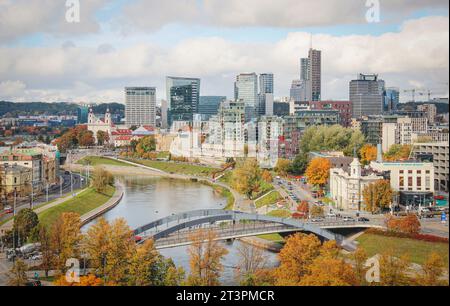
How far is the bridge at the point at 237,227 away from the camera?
363 inches

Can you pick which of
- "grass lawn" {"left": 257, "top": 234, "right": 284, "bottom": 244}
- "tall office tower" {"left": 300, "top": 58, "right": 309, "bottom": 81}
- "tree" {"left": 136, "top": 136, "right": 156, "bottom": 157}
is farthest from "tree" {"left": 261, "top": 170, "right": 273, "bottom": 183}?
"tall office tower" {"left": 300, "top": 58, "right": 309, "bottom": 81}

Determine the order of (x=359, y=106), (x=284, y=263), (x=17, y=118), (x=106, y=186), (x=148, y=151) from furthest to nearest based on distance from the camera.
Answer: (x=17, y=118) → (x=359, y=106) → (x=148, y=151) → (x=106, y=186) → (x=284, y=263)

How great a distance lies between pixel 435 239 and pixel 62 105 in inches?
1510

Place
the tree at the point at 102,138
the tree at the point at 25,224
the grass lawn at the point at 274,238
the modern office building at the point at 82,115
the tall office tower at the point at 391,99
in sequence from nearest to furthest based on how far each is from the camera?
the tree at the point at 25,224 < the grass lawn at the point at 274,238 < the tree at the point at 102,138 < the tall office tower at the point at 391,99 < the modern office building at the point at 82,115

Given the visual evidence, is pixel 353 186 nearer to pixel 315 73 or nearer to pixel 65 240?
Answer: pixel 65 240

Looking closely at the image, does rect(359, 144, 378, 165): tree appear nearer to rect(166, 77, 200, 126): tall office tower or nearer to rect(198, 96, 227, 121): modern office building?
rect(198, 96, 227, 121): modern office building

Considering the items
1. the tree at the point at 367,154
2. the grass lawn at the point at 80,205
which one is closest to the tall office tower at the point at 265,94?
the tree at the point at 367,154

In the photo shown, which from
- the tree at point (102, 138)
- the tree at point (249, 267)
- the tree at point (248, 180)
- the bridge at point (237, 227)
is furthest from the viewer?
the tree at point (102, 138)

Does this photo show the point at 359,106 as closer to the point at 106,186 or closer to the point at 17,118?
the point at 106,186

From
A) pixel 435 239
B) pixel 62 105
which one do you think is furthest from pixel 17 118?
pixel 435 239

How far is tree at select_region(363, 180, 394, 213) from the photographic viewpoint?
10.8 meters

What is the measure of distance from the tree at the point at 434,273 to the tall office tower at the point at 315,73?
28898 mm

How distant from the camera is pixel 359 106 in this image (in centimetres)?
2916

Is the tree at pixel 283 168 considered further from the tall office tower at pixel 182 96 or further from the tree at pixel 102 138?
the tall office tower at pixel 182 96
